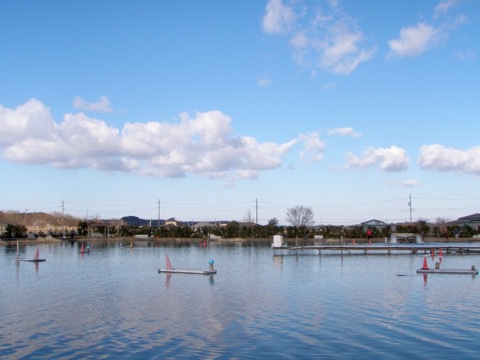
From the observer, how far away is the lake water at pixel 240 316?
17109 millimetres

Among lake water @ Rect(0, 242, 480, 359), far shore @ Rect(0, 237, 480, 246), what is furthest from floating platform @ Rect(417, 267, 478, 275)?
far shore @ Rect(0, 237, 480, 246)

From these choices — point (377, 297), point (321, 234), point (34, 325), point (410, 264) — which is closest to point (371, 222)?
point (321, 234)

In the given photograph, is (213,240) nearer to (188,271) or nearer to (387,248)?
(387,248)

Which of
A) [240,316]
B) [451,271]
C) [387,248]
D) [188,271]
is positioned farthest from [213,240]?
[240,316]

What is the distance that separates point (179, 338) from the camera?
18.7m

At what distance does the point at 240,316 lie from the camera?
894 inches

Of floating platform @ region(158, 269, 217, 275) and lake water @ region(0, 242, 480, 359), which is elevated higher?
floating platform @ region(158, 269, 217, 275)

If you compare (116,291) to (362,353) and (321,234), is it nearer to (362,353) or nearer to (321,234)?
(362,353)

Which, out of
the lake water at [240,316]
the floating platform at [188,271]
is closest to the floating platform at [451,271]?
the lake water at [240,316]

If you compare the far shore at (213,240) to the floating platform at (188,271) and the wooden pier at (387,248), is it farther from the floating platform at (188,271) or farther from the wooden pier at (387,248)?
the floating platform at (188,271)

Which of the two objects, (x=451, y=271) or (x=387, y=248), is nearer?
(x=451, y=271)

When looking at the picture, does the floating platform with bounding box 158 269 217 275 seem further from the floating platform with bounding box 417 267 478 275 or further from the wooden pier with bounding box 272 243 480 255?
the wooden pier with bounding box 272 243 480 255

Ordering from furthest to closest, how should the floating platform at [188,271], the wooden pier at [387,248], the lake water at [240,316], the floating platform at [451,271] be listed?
the wooden pier at [387,248]
the floating platform at [188,271]
the floating platform at [451,271]
the lake water at [240,316]

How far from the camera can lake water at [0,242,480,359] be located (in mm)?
17109
